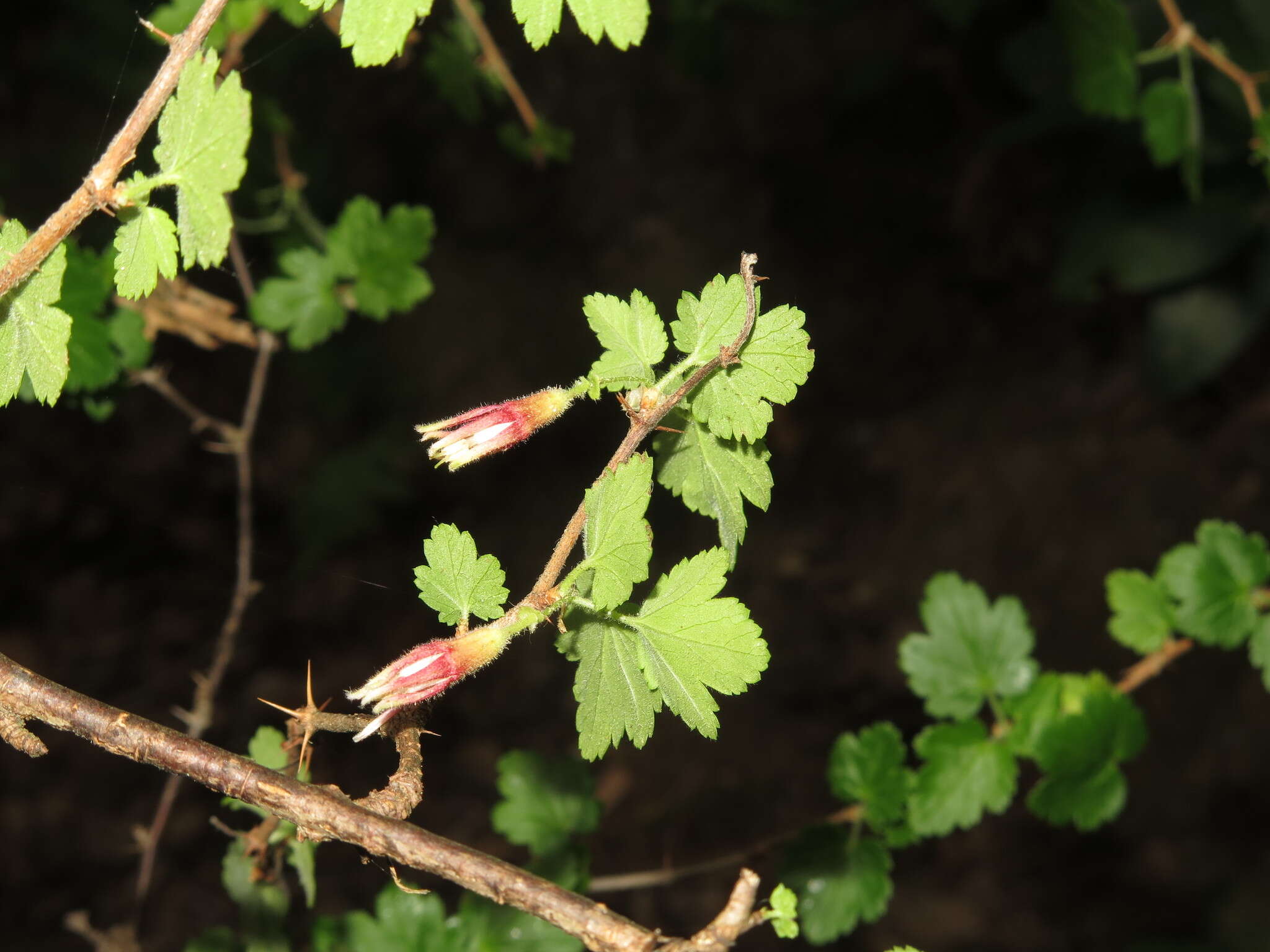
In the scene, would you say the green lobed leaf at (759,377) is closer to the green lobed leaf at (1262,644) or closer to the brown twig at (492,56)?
the brown twig at (492,56)

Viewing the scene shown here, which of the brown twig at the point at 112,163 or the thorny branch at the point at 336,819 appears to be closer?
the thorny branch at the point at 336,819

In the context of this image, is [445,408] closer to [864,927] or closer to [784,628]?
[784,628]

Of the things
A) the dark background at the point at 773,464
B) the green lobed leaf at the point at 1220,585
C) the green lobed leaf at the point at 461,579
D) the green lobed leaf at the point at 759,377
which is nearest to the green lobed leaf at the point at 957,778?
the green lobed leaf at the point at 1220,585

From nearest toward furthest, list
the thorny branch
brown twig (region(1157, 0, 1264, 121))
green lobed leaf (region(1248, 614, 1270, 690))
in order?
the thorny branch → green lobed leaf (region(1248, 614, 1270, 690)) → brown twig (region(1157, 0, 1264, 121))

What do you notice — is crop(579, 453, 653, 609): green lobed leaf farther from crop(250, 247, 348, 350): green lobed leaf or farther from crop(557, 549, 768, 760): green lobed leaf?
crop(250, 247, 348, 350): green lobed leaf

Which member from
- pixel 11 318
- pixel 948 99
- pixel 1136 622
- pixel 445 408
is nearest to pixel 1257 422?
pixel 948 99

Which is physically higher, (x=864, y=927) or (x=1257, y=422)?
(x=1257, y=422)

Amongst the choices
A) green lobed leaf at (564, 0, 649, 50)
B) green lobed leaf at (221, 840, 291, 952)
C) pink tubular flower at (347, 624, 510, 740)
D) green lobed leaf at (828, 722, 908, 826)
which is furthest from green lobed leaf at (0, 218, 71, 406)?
green lobed leaf at (828, 722, 908, 826)
